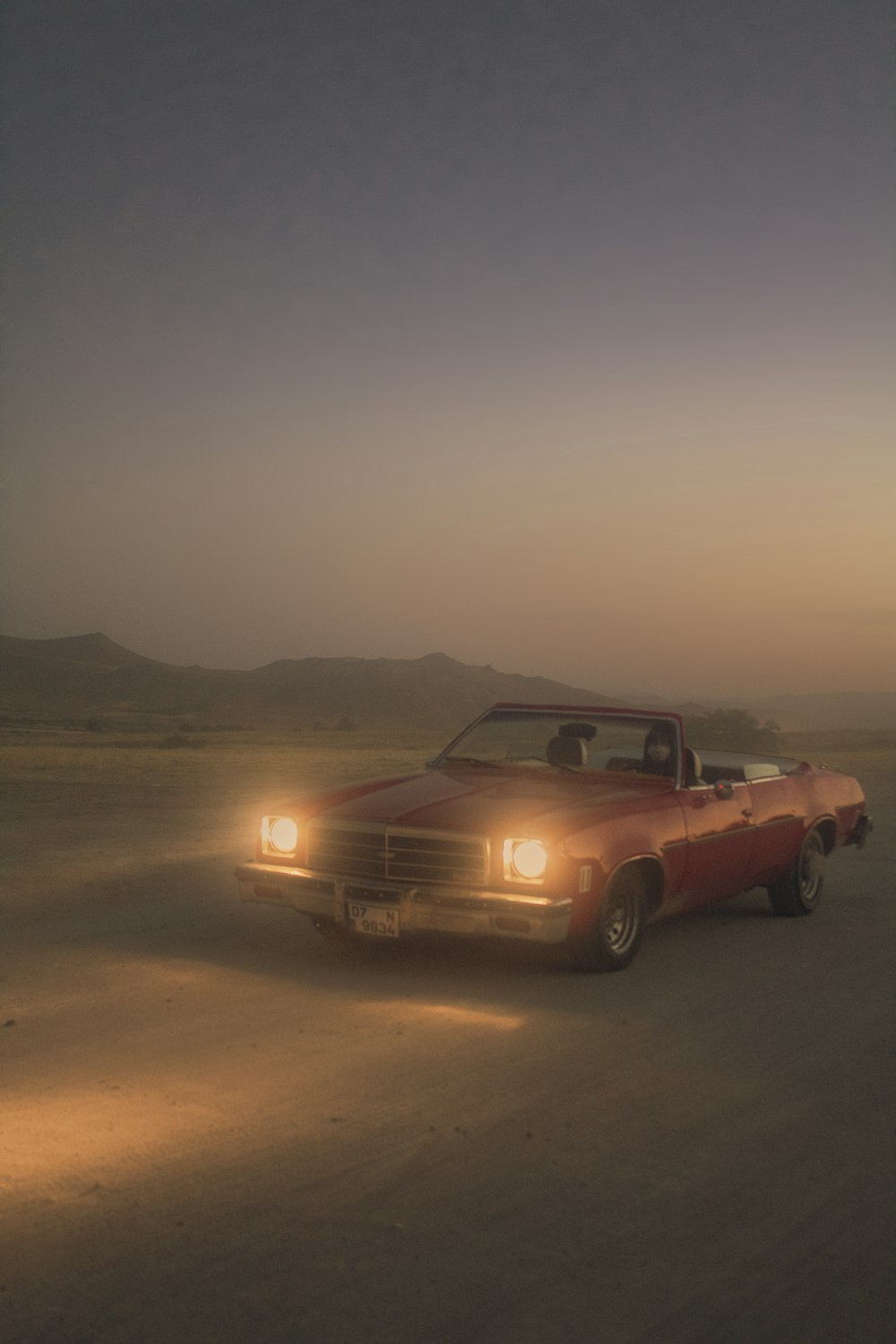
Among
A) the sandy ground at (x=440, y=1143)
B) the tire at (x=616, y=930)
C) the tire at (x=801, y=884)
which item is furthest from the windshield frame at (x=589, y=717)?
the tire at (x=801, y=884)

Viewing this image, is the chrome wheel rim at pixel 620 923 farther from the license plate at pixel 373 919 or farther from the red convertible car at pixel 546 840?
the license plate at pixel 373 919

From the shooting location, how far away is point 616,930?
293 inches

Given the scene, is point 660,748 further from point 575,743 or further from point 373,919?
point 373,919

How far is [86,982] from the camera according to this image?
274 inches

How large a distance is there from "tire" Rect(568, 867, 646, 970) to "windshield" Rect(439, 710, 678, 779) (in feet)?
3.60

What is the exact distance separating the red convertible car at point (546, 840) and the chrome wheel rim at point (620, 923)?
0.01m

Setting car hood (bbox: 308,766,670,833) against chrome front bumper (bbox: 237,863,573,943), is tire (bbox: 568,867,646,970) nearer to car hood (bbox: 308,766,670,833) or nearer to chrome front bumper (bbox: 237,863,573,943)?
chrome front bumper (bbox: 237,863,573,943)

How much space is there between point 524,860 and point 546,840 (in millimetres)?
174

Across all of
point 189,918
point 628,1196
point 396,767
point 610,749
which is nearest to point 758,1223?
point 628,1196

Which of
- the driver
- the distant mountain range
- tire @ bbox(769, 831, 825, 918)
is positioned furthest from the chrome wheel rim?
the distant mountain range

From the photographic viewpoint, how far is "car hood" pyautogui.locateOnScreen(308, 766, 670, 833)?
723cm

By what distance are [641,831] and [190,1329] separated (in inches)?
192

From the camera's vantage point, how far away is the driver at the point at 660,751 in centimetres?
846

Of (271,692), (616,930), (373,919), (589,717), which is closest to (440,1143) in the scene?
(373,919)
